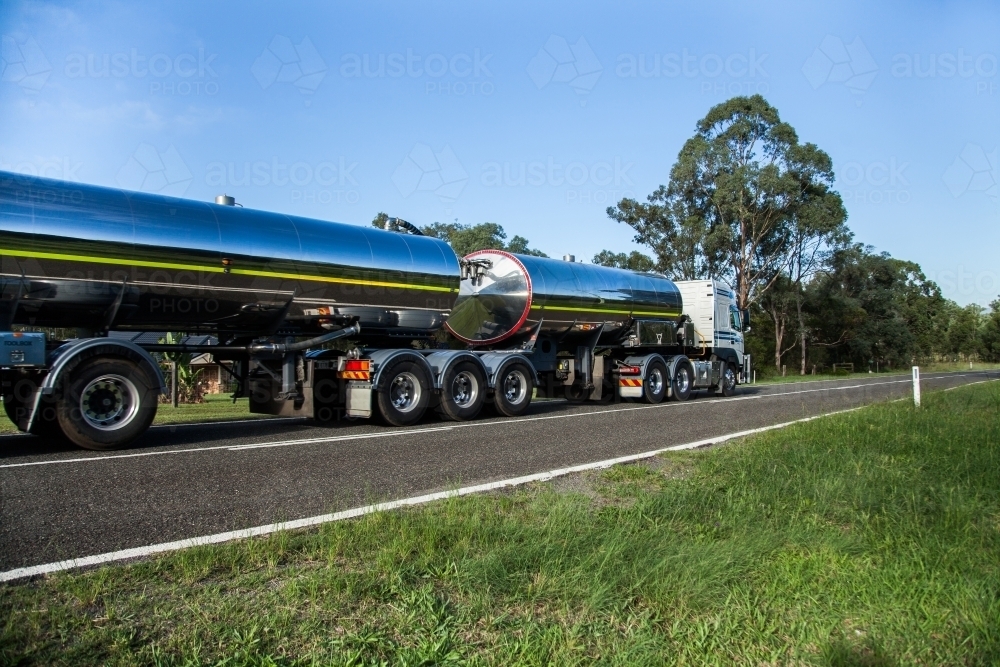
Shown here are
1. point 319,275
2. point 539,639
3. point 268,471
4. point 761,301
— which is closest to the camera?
point 539,639

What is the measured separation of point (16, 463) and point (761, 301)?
50.6 m

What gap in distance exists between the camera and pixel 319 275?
11.7 meters

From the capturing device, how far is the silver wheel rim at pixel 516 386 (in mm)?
14750

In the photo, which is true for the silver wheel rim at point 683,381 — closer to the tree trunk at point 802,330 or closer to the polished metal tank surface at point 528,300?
the polished metal tank surface at point 528,300

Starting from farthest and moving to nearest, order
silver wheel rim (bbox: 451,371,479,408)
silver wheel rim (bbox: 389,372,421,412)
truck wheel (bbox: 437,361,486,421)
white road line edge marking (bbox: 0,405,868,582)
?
1. silver wheel rim (bbox: 451,371,479,408)
2. truck wheel (bbox: 437,361,486,421)
3. silver wheel rim (bbox: 389,372,421,412)
4. white road line edge marking (bbox: 0,405,868,582)

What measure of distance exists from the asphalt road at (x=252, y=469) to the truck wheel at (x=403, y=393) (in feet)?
1.71

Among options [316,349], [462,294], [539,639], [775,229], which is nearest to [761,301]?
[775,229]

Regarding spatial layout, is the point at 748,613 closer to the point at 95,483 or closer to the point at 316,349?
the point at 95,483

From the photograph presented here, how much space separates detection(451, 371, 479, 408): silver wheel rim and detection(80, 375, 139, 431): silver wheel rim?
5.56 meters

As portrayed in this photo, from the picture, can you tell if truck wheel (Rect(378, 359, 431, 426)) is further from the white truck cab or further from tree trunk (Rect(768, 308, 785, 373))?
tree trunk (Rect(768, 308, 785, 373))

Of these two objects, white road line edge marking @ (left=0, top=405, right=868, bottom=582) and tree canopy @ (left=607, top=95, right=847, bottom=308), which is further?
tree canopy @ (left=607, top=95, right=847, bottom=308)

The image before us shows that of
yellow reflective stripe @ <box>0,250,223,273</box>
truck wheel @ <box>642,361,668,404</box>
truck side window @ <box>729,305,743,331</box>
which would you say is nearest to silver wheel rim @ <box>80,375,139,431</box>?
yellow reflective stripe @ <box>0,250,223,273</box>

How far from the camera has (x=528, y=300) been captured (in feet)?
52.3

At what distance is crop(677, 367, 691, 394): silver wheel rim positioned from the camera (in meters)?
20.6
